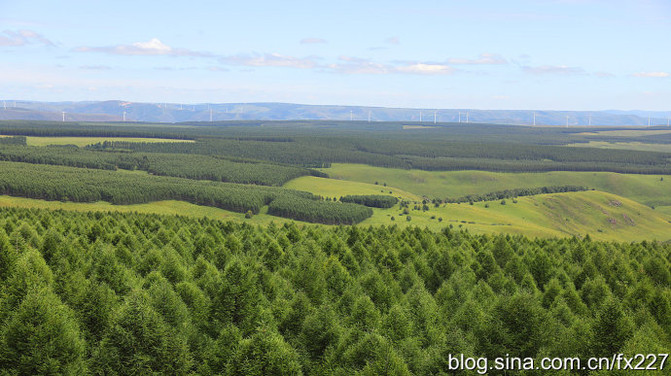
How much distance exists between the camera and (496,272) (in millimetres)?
91562

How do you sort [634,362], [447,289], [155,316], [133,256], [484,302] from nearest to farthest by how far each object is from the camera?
[634,362]
[155,316]
[484,302]
[447,289]
[133,256]

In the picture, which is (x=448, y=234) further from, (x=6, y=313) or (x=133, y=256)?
(x=6, y=313)

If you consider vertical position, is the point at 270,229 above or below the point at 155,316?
below

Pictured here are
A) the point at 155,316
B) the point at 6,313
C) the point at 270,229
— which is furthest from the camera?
the point at 270,229

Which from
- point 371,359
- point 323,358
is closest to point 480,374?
point 371,359

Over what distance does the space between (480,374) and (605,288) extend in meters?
41.0

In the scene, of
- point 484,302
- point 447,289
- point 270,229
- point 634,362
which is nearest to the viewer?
point 634,362

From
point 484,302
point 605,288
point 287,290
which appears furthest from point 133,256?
point 605,288

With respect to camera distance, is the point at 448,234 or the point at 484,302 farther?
the point at 448,234

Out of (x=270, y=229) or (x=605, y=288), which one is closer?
(x=605, y=288)

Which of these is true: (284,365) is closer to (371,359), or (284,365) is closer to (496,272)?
(371,359)

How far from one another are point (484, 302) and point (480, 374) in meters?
24.6

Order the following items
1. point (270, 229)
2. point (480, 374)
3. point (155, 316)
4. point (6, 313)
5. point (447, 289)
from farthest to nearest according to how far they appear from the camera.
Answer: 1. point (270, 229)
2. point (447, 289)
3. point (6, 313)
4. point (155, 316)
5. point (480, 374)

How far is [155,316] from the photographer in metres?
49.9
